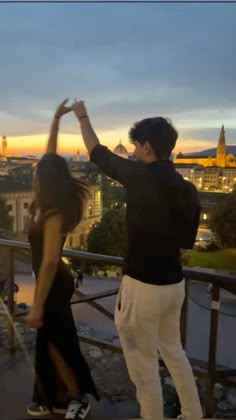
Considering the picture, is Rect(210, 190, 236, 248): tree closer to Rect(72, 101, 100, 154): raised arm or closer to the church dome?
the church dome

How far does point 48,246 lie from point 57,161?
0.39 metres

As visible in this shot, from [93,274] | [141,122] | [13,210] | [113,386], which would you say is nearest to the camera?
[141,122]

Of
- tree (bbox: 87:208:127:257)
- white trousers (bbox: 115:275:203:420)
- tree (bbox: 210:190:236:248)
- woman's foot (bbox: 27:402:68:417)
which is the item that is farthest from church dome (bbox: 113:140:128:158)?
tree (bbox: 87:208:127:257)

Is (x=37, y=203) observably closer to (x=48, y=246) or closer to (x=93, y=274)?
(x=48, y=246)

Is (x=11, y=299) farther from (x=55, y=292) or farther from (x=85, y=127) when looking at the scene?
(x=85, y=127)

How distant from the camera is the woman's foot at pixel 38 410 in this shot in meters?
1.98

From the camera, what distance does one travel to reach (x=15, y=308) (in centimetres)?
292

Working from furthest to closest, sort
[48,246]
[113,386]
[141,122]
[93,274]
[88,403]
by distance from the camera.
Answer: [93,274], [113,386], [88,403], [48,246], [141,122]

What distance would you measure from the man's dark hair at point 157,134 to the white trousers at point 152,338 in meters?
0.54

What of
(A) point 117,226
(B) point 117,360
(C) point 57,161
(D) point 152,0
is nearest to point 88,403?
(B) point 117,360

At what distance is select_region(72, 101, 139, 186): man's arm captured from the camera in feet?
4.83

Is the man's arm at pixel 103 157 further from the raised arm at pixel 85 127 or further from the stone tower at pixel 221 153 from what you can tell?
the stone tower at pixel 221 153

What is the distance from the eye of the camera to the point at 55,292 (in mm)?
1835

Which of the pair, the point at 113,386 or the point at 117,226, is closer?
the point at 113,386
